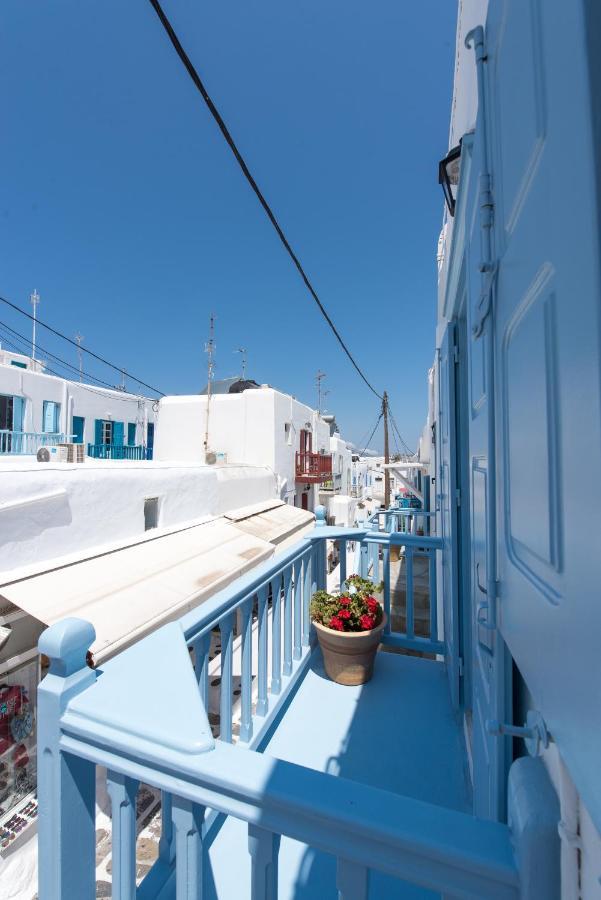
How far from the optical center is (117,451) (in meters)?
15.7

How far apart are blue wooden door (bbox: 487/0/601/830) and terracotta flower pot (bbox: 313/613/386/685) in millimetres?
1776

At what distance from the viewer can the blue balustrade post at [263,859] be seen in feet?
2.45

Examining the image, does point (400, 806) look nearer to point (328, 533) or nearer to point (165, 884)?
point (165, 884)

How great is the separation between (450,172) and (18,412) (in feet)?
43.9

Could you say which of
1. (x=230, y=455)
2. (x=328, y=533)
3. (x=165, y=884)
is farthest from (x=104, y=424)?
(x=165, y=884)

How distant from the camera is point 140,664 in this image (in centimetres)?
105

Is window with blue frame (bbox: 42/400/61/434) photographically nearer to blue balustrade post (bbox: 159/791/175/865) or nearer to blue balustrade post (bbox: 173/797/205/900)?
blue balustrade post (bbox: 159/791/175/865)

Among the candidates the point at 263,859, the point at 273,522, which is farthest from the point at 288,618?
the point at 273,522

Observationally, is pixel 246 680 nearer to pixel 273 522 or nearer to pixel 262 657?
pixel 262 657

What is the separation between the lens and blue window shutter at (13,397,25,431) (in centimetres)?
1177

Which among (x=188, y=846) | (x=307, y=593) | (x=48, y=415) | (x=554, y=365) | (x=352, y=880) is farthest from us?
(x=48, y=415)

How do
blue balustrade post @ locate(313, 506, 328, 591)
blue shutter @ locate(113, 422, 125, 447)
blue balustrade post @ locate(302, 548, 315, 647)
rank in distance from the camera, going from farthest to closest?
blue shutter @ locate(113, 422, 125, 447) → blue balustrade post @ locate(313, 506, 328, 591) → blue balustrade post @ locate(302, 548, 315, 647)

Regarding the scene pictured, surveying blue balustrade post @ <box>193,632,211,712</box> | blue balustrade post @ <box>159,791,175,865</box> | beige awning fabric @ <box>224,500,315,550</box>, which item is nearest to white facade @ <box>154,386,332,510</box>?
beige awning fabric @ <box>224,500,315,550</box>

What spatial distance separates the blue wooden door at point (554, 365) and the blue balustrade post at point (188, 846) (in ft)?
2.35
